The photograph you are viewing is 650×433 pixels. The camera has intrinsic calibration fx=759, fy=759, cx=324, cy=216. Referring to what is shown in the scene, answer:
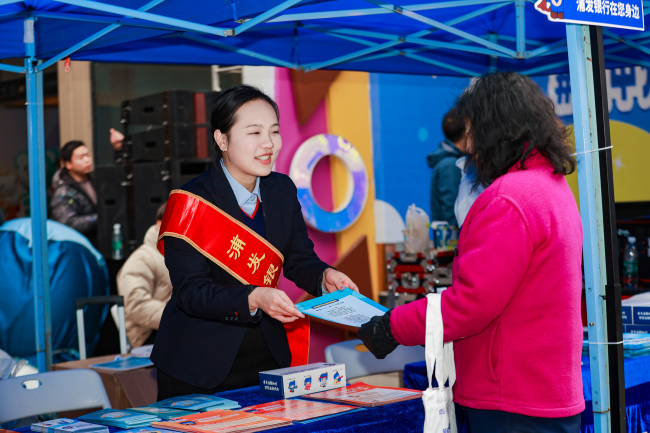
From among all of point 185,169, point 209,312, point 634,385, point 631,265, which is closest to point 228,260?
point 209,312

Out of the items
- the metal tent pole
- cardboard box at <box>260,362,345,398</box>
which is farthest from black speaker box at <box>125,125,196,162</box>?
the metal tent pole

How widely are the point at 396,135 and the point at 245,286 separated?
4.91 m

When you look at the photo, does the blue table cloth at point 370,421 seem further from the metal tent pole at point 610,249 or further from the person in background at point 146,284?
the person in background at point 146,284

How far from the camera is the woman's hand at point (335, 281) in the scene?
7.97ft

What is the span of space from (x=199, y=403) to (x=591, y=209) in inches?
47.0

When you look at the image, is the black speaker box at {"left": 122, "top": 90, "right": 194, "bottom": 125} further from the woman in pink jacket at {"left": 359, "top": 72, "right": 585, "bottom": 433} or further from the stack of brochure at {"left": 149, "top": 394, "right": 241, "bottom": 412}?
the woman in pink jacket at {"left": 359, "top": 72, "right": 585, "bottom": 433}

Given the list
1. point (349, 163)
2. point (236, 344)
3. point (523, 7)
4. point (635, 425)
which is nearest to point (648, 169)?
point (349, 163)

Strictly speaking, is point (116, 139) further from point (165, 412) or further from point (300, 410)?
point (300, 410)

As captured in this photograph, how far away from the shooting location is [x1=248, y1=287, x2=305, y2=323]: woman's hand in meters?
2.10

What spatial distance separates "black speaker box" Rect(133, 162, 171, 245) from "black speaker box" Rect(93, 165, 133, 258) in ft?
0.32

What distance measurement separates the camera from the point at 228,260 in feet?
7.73

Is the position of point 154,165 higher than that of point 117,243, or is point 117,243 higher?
point 154,165

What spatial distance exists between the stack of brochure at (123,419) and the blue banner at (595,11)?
4.75 ft

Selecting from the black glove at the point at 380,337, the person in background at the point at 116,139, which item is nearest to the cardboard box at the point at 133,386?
the black glove at the point at 380,337
